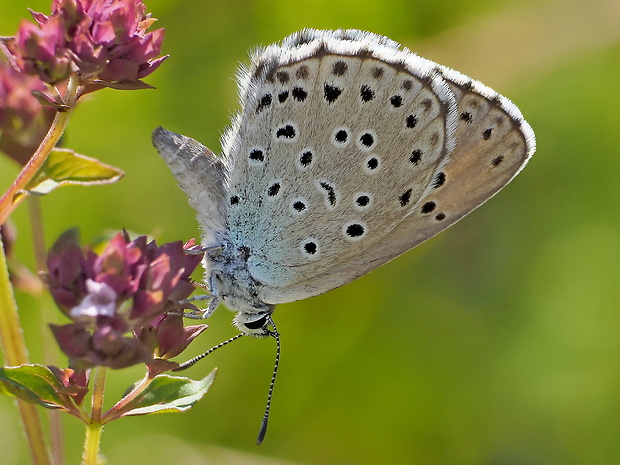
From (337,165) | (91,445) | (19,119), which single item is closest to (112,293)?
(91,445)

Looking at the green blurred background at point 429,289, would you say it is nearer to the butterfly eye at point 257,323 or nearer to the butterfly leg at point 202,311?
the butterfly eye at point 257,323

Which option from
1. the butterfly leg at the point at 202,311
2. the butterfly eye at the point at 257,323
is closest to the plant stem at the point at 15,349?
the butterfly leg at the point at 202,311

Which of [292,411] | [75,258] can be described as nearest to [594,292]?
[292,411]

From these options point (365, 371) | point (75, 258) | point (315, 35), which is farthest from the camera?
point (365, 371)

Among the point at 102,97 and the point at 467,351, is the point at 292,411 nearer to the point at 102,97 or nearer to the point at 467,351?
the point at 467,351

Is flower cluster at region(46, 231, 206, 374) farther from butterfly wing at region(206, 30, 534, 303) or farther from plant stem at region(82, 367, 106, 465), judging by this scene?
butterfly wing at region(206, 30, 534, 303)

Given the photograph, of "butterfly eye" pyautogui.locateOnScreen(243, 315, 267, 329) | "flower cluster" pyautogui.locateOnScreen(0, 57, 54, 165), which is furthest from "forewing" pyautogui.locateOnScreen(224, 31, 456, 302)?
"flower cluster" pyautogui.locateOnScreen(0, 57, 54, 165)
